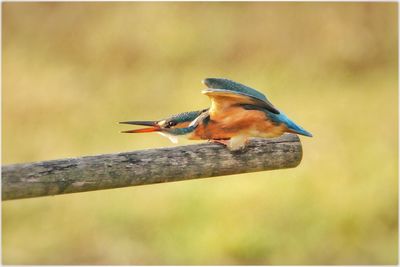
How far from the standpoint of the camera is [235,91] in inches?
53.2

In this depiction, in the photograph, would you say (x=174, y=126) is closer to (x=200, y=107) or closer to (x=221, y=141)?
(x=221, y=141)

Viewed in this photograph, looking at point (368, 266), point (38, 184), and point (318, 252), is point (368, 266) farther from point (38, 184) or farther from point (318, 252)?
point (38, 184)

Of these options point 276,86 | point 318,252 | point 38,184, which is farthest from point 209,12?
point 38,184

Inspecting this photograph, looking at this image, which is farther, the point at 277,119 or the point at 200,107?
the point at 200,107

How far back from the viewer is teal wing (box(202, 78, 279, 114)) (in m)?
1.33

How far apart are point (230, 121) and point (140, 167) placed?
23cm

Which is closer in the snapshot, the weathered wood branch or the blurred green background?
the weathered wood branch

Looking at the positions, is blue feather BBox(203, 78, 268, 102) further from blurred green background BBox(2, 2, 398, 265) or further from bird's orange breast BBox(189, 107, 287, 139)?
blurred green background BBox(2, 2, 398, 265)

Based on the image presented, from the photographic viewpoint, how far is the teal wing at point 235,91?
1.33 m

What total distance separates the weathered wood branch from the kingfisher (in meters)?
0.03

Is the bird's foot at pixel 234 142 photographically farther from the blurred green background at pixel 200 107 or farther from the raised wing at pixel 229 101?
the blurred green background at pixel 200 107

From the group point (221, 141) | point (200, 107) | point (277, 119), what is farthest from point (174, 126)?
point (200, 107)

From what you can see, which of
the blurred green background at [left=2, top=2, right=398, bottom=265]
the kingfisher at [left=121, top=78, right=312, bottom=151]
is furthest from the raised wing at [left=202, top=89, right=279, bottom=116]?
the blurred green background at [left=2, top=2, right=398, bottom=265]

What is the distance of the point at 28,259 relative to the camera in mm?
2555
